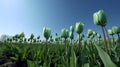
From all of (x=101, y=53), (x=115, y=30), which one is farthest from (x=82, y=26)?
(x=101, y=53)

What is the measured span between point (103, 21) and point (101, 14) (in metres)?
0.08

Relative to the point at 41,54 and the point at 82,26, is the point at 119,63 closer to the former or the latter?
the point at 82,26

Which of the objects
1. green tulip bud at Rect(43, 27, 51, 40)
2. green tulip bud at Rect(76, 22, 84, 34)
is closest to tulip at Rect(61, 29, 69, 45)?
green tulip bud at Rect(43, 27, 51, 40)

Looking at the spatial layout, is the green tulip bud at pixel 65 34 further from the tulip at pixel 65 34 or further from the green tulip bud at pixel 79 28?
the green tulip bud at pixel 79 28

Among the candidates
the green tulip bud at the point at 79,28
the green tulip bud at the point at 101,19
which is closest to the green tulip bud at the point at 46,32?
the green tulip bud at the point at 79,28

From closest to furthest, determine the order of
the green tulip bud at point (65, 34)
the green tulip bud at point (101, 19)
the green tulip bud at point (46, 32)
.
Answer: the green tulip bud at point (101, 19) < the green tulip bud at point (46, 32) < the green tulip bud at point (65, 34)

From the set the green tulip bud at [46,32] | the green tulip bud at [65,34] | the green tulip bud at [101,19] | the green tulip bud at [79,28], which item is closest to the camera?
the green tulip bud at [101,19]

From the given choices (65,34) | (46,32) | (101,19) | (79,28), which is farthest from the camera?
(65,34)

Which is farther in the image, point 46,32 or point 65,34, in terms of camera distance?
point 65,34

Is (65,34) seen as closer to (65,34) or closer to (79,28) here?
(65,34)

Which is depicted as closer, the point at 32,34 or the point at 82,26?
the point at 82,26

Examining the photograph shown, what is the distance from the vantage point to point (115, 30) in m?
3.19

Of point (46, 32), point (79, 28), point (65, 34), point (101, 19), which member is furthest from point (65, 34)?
point (101, 19)

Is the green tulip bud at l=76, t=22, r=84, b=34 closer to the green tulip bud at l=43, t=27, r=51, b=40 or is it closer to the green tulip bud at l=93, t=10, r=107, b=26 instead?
the green tulip bud at l=43, t=27, r=51, b=40
